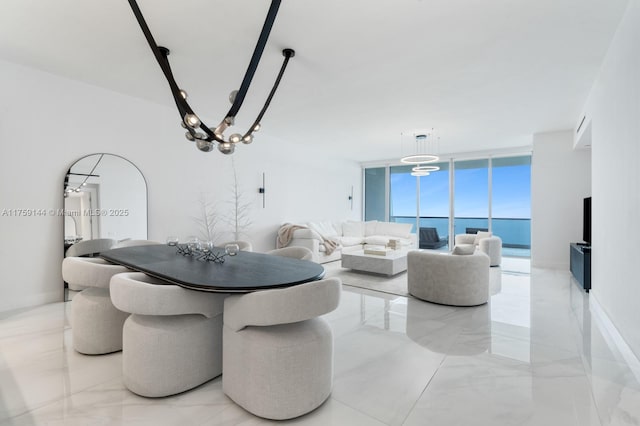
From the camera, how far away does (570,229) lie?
19.4ft

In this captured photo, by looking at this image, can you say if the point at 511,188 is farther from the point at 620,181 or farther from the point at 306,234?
the point at 620,181

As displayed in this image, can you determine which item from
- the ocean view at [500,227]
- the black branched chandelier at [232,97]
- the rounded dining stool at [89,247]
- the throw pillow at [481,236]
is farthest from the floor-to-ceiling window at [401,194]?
the rounded dining stool at [89,247]

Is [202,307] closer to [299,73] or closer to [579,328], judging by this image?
[299,73]

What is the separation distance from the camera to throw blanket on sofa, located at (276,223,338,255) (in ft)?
20.9

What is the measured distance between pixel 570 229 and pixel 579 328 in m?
3.84

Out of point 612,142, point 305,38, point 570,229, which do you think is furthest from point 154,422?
point 570,229

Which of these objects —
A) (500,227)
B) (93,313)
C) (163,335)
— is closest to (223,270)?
(163,335)

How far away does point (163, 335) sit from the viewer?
1832mm

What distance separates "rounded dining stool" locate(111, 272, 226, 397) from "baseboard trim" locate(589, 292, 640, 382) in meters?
2.99

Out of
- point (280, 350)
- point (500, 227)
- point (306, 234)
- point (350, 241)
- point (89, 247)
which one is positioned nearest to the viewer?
point (280, 350)

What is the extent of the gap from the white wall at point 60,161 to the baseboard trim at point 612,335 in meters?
4.81

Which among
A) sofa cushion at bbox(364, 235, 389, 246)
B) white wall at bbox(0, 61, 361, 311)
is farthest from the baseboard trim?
white wall at bbox(0, 61, 361, 311)

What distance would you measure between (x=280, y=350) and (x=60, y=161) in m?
3.90

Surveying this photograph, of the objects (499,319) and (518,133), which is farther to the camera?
(518,133)
